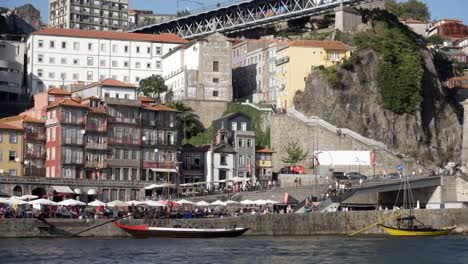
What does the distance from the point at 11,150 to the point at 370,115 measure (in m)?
44.8

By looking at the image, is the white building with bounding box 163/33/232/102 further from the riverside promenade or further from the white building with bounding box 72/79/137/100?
the riverside promenade

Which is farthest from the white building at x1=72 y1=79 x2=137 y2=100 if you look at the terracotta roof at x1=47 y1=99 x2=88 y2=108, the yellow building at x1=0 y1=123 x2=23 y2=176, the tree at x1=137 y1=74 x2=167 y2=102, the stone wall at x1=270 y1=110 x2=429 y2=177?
the stone wall at x1=270 y1=110 x2=429 y2=177

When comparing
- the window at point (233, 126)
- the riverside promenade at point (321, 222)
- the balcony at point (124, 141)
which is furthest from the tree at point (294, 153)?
the riverside promenade at point (321, 222)

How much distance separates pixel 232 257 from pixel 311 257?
203 inches

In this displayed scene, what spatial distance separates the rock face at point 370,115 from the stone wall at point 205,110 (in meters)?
9.95

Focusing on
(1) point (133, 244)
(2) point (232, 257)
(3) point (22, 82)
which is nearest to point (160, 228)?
(1) point (133, 244)

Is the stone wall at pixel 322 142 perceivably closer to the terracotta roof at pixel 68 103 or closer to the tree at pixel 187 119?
the tree at pixel 187 119

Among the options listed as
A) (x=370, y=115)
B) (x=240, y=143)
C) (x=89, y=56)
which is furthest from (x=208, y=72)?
(x=370, y=115)

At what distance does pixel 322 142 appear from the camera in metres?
120

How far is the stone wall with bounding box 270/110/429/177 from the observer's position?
117500mm

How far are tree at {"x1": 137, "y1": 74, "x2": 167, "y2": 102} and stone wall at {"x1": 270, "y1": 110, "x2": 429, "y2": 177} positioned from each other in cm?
1987

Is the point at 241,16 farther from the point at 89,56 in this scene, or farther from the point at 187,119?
the point at 187,119

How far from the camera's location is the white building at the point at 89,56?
14400 centimetres

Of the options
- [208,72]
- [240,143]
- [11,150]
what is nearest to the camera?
[11,150]
